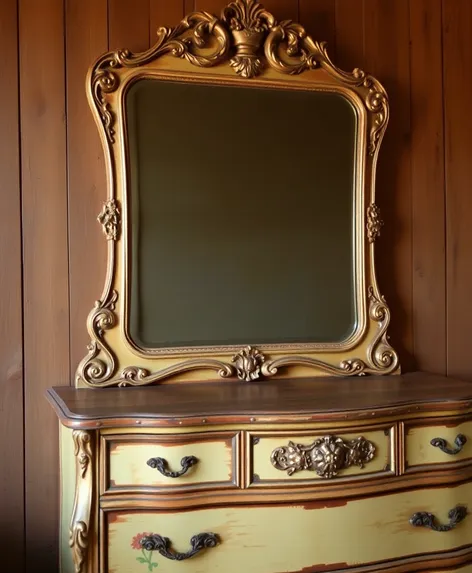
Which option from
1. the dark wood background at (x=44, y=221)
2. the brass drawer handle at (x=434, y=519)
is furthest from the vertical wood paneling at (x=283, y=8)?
the brass drawer handle at (x=434, y=519)

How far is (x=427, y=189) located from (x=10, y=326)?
140cm

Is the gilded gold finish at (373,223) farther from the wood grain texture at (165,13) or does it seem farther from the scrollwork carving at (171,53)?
the wood grain texture at (165,13)

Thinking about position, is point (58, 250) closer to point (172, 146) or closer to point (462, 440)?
point (172, 146)

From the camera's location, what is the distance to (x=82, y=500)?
127cm

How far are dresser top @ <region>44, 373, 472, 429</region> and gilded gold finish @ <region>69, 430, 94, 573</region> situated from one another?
42 mm

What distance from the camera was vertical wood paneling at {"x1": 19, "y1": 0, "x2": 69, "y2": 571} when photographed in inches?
65.2

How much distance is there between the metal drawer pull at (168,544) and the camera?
129 centimetres

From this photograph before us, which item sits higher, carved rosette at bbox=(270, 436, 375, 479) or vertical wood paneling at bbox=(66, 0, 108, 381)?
vertical wood paneling at bbox=(66, 0, 108, 381)

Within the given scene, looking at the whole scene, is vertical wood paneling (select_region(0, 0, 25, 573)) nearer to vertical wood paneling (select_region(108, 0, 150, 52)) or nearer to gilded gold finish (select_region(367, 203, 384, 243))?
vertical wood paneling (select_region(108, 0, 150, 52))

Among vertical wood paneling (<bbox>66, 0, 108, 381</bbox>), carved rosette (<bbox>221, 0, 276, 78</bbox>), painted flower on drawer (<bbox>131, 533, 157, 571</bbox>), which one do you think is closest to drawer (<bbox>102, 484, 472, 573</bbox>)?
painted flower on drawer (<bbox>131, 533, 157, 571</bbox>)

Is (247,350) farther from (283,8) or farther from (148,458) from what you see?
(283,8)

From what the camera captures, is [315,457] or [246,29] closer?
[315,457]

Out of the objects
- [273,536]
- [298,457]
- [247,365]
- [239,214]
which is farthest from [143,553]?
[239,214]

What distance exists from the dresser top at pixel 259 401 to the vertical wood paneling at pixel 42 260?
0.36 ft
